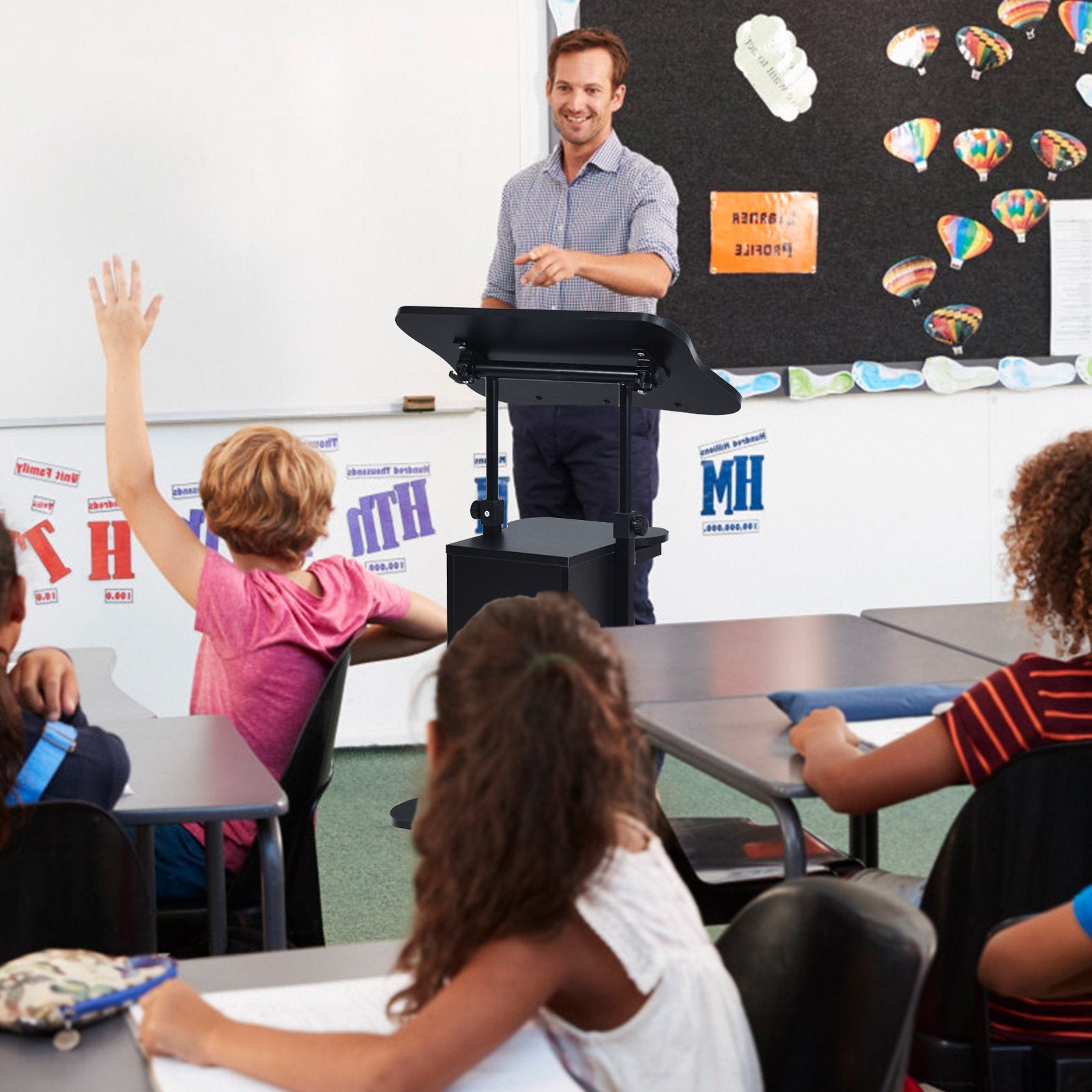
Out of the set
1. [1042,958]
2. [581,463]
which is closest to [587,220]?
[581,463]

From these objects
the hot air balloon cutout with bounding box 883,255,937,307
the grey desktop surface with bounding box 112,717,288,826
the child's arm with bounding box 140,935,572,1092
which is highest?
the hot air balloon cutout with bounding box 883,255,937,307

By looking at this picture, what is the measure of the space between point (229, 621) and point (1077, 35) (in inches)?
133

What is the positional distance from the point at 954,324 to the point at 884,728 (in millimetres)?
2898

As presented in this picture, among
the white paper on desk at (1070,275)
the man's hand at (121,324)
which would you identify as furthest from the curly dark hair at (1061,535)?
the white paper on desk at (1070,275)

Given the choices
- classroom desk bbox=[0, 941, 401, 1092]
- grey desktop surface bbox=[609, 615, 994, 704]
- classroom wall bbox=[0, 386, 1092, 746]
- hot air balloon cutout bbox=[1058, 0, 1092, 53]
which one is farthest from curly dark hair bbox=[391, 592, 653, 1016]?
hot air balloon cutout bbox=[1058, 0, 1092, 53]

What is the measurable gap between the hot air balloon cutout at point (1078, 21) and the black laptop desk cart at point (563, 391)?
7.84ft

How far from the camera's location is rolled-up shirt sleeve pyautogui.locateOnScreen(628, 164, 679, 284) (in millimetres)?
3457

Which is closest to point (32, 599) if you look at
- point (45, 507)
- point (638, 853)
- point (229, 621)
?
point (45, 507)

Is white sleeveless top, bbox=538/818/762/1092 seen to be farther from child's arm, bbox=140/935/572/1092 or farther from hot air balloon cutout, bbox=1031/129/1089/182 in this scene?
hot air balloon cutout, bbox=1031/129/1089/182

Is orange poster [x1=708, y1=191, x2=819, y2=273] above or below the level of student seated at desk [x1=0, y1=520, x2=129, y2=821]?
above

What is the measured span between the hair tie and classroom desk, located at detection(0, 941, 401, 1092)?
312 mm

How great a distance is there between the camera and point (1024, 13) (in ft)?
14.7

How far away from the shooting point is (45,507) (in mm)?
3959

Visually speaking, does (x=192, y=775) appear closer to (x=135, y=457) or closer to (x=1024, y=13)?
(x=135, y=457)
